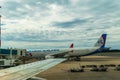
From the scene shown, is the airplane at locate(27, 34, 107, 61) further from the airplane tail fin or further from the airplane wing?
the airplane wing

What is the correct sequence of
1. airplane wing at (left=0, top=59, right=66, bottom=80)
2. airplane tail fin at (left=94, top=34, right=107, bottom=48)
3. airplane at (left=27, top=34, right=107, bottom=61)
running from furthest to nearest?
airplane tail fin at (left=94, top=34, right=107, bottom=48) → airplane at (left=27, top=34, right=107, bottom=61) → airplane wing at (left=0, top=59, right=66, bottom=80)

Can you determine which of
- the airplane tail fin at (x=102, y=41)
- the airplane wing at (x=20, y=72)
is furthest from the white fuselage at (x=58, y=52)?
the airplane wing at (x=20, y=72)

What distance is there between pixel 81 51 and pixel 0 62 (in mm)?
33613

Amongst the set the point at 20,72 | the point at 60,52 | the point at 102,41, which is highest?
the point at 102,41

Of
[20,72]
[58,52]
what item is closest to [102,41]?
[58,52]

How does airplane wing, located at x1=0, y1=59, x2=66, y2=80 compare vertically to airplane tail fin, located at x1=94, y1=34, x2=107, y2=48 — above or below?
below

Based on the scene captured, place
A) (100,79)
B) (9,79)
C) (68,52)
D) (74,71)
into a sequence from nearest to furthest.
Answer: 1. (9,79)
2. (100,79)
3. (74,71)
4. (68,52)

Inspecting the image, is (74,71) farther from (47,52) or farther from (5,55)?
(47,52)

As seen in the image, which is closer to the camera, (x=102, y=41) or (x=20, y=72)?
(x=20, y=72)

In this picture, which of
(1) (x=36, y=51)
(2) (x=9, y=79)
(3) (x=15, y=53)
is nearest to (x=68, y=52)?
(1) (x=36, y=51)

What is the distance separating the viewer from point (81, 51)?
57250 mm

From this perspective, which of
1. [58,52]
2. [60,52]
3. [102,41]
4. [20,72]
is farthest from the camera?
[102,41]

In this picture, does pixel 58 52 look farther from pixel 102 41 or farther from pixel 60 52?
pixel 102 41

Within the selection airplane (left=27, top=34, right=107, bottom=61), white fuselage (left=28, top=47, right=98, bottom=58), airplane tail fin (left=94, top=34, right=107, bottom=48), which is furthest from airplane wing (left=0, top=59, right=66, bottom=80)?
airplane tail fin (left=94, top=34, right=107, bottom=48)
